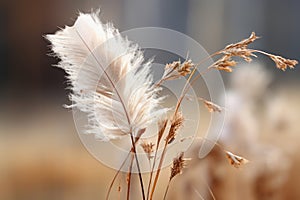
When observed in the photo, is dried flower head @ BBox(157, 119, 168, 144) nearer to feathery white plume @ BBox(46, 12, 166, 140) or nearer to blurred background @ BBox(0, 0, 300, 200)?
feathery white plume @ BBox(46, 12, 166, 140)

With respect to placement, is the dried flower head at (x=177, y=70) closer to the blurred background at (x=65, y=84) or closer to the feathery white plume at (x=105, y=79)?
the feathery white plume at (x=105, y=79)

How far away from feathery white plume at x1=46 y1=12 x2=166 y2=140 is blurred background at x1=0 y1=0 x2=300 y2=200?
604 millimetres

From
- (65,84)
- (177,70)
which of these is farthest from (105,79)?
(65,84)

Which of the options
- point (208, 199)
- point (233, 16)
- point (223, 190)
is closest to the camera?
point (208, 199)

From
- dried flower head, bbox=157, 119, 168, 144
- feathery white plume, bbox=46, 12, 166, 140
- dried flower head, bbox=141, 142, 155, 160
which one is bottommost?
dried flower head, bbox=141, 142, 155, 160

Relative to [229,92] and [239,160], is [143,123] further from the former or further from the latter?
[229,92]

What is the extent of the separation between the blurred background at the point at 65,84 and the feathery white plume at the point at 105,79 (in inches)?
23.8

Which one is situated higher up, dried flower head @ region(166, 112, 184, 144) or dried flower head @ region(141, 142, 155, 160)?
dried flower head @ region(166, 112, 184, 144)

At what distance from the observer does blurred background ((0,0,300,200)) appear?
1.19 metres

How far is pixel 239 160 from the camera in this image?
48 cm

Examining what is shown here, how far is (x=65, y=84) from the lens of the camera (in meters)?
1.14

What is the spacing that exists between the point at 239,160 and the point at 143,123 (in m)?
0.10

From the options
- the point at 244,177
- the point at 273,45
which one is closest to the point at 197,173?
the point at 244,177

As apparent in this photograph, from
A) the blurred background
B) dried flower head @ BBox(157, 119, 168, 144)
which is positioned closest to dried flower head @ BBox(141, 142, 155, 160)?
dried flower head @ BBox(157, 119, 168, 144)
